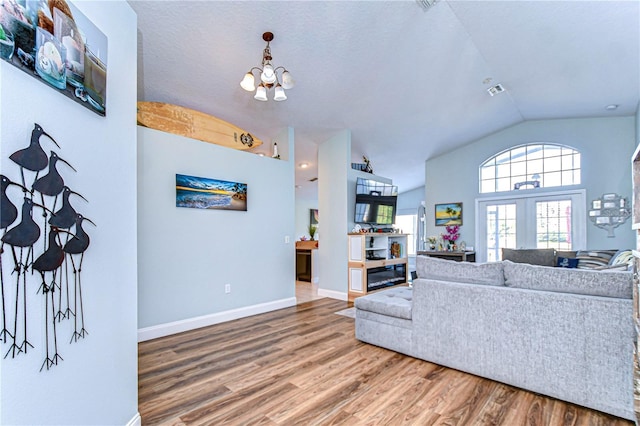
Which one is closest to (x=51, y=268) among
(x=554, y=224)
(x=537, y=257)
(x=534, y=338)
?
(x=534, y=338)

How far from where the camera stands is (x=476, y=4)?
2926mm

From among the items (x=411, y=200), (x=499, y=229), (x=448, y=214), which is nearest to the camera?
(x=499, y=229)

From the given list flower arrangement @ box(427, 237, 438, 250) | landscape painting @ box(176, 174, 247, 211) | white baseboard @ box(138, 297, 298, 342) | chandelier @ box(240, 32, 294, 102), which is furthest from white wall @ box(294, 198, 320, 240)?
chandelier @ box(240, 32, 294, 102)

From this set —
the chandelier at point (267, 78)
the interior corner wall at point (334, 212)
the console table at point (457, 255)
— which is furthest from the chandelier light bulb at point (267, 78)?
the console table at point (457, 255)

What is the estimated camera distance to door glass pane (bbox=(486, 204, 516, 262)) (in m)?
6.44

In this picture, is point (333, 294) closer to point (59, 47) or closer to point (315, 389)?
point (315, 389)

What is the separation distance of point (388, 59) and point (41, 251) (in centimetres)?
358

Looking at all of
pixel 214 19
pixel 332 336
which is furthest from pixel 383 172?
pixel 214 19

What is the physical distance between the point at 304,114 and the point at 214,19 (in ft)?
6.46

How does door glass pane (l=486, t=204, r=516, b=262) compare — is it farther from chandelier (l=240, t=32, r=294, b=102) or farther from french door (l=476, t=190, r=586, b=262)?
chandelier (l=240, t=32, r=294, b=102)

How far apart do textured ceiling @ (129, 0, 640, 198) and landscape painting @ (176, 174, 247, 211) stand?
3.54ft

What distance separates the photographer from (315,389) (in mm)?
2211

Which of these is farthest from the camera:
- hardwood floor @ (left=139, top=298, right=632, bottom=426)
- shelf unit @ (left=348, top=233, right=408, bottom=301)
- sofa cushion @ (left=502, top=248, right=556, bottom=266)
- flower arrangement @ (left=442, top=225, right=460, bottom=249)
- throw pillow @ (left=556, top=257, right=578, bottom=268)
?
flower arrangement @ (left=442, top=225, right=460, bottom=249)

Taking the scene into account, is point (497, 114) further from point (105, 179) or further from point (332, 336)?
point (105, 179)
